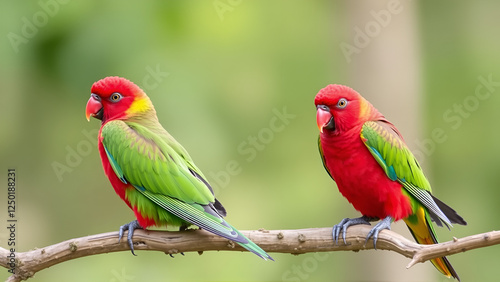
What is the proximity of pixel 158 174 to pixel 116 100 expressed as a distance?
0.64 metres

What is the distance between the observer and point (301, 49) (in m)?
14.4

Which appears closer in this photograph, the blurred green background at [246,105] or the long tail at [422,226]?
the long tail at [422,226]

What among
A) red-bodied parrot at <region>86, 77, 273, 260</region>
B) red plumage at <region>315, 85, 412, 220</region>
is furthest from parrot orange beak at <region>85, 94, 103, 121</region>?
red plumage at <region>315, 85, 412, 220</region>

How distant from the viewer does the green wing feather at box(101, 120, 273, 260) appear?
414 centimetres

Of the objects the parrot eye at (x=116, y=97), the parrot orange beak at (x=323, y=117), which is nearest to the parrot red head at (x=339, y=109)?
the parrot orange beak at (x=323, y=117)

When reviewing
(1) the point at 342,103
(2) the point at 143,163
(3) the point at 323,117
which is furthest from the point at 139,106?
(1) the point at 342,103

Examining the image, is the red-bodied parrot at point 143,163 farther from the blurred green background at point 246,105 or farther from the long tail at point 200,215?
the blurred green background at point 246,105

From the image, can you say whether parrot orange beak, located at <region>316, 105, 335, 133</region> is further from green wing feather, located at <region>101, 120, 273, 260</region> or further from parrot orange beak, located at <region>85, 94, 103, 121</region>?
parrot orange beak, located at <region>85, 94, 103, 121</region>

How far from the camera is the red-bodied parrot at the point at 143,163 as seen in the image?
4.20m

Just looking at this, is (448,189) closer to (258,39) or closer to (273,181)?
(273,181)

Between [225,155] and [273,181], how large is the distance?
2.02 m

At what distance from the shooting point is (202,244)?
4219 mm

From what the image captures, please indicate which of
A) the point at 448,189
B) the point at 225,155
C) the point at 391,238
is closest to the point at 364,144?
the point at 391,238

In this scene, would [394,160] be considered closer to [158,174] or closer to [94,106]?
[158,174]
